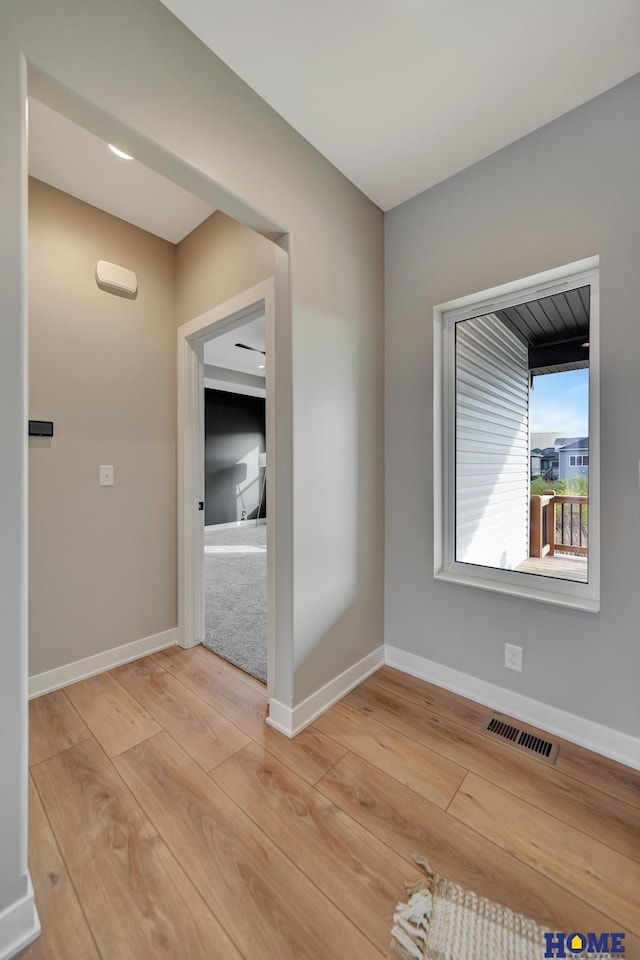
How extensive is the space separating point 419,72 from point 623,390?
1473 millimetres

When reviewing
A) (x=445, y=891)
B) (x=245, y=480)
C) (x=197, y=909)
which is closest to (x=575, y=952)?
(x=445, y=891)

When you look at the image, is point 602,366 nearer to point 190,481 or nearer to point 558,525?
point 558,525

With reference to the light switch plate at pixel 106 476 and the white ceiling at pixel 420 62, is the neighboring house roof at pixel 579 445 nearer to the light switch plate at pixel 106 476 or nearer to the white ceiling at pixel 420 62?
the white ceiling at pixel 420 62

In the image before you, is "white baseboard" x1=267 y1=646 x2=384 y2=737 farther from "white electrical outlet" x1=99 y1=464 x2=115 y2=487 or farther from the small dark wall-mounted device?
the small dark wall-mounted device

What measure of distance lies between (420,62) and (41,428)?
237cm

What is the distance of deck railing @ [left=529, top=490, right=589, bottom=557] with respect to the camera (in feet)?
5.79

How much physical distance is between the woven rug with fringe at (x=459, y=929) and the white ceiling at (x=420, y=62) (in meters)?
2.74

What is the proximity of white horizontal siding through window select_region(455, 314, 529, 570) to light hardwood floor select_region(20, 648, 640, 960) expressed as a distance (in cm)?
88

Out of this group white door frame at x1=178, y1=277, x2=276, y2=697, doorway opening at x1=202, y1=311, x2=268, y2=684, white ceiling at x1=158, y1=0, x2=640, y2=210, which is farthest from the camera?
doorway opening at x1=202, y1=311, x2=268, y2=684

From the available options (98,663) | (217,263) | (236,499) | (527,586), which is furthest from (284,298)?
(236,499)

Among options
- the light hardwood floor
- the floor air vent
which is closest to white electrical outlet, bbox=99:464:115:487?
the light hardwood floor

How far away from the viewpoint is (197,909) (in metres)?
1.07

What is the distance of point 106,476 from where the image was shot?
2.36 meters

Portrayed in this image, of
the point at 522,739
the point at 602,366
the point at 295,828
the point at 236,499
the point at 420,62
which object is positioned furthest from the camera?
the point at 236,499
